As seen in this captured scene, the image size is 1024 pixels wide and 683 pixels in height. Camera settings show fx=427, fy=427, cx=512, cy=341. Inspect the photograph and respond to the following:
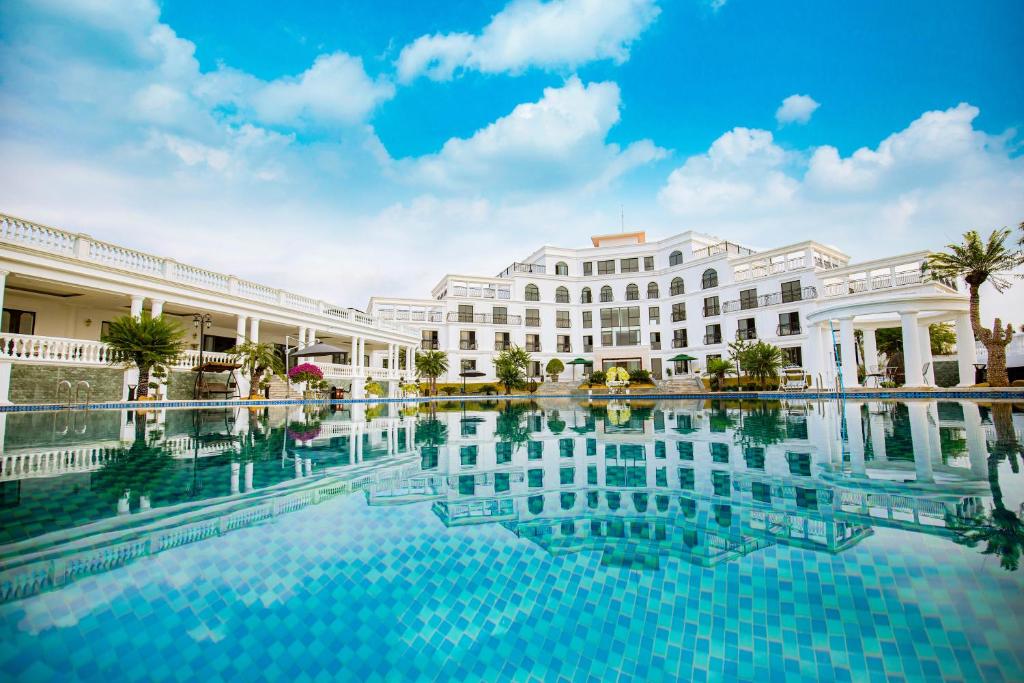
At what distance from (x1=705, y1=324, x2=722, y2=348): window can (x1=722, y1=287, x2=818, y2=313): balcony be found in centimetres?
175

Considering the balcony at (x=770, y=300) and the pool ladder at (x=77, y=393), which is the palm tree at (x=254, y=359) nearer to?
the pool ladder at (x=77, y=393)

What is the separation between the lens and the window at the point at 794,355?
3039 cm

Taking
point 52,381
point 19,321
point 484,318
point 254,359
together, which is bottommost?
point 52,381

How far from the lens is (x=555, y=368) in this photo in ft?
123

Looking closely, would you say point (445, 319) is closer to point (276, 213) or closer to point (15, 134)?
point (276, 213)

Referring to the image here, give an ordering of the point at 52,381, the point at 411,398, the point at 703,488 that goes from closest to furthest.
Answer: the point at 703,488, the point at 52,381, the point at 411,398

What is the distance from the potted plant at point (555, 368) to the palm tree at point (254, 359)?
24.2 m

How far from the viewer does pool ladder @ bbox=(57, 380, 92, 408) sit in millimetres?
12133

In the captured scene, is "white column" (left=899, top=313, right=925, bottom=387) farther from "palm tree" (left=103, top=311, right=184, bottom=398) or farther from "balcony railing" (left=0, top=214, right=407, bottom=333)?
"palm tree" (left=103, top=311, right=184, bottom=398)

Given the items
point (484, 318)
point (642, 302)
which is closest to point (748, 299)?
point (642, 302)

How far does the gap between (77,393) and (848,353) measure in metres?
31.5

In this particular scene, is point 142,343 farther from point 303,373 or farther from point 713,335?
point 713,335

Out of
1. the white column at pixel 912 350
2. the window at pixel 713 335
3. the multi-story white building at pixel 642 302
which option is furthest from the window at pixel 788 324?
the white column at pixel 912 350

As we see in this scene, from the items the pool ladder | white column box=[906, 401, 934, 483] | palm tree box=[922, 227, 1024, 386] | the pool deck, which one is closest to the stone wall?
the pool ladder
